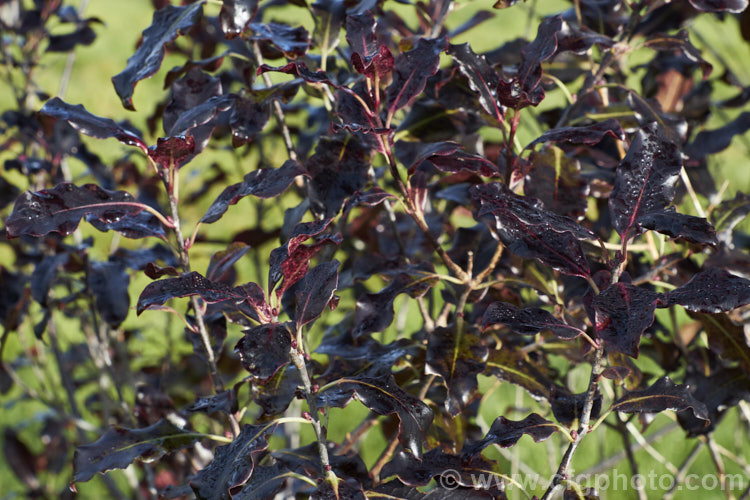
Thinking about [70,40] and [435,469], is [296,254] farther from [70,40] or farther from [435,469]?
[70,40]

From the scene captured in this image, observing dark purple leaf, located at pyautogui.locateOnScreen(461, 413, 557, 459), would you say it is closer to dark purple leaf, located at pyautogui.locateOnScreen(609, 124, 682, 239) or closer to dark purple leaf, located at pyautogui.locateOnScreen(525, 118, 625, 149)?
dark purple leaf, located at pyautogui.locateOnScreen(609, 124, 682, 239)

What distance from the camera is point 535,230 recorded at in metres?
1.04

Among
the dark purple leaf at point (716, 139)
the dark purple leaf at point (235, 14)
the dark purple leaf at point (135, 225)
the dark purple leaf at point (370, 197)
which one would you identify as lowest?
the dark purple leaf at point (716, 139)

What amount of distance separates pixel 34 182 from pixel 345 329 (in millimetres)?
1137

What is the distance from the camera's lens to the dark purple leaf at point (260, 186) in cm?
115

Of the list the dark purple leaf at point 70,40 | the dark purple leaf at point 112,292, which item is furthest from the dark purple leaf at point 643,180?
the dark purple leaf at point 70,40

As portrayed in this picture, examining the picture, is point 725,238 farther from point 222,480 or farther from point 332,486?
point 222,480

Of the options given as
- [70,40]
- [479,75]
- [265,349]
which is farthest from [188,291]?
→ [70,40]

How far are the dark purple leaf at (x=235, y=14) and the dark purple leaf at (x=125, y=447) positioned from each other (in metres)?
0.64

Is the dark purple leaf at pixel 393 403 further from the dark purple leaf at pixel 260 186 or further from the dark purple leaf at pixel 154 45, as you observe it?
the dark purple leaf at pixel 154 45

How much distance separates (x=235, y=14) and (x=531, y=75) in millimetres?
479

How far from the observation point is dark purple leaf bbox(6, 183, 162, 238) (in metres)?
1.06

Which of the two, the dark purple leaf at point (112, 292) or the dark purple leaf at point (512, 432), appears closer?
the dark purple leaf at point (512, 432)

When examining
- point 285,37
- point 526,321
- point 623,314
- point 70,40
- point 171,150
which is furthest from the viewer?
point 70,40
